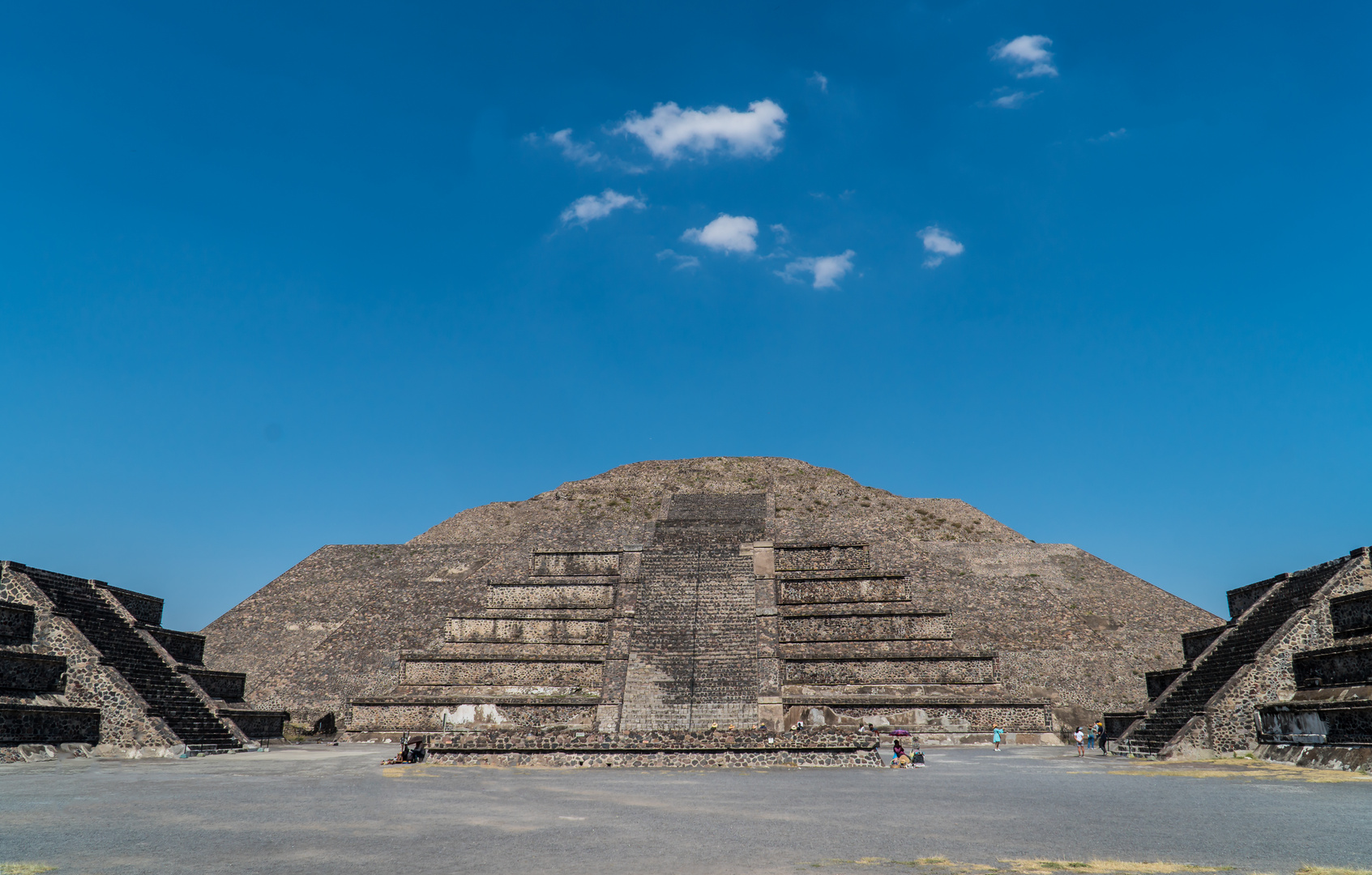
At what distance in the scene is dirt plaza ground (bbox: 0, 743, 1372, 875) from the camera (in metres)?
6.62

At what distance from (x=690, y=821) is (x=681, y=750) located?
734cm

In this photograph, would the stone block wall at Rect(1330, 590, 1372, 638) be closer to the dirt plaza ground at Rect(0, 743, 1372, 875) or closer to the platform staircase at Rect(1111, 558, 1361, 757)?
the platform staircase at Rect(1111, 558, 1361, 757)

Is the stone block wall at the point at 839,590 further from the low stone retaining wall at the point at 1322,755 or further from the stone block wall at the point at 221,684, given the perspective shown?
the stone block wall at the point at 221,684

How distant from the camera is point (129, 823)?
8609 millimetres

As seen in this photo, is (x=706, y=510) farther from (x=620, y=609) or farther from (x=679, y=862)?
(x=679, y=862)

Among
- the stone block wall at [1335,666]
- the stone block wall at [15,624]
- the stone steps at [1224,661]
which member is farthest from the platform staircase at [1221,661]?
the stone block wall at [15,624]

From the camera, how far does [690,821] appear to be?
28.7ft

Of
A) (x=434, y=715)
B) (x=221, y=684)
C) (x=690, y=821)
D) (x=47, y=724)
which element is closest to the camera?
(x=690, y=821)

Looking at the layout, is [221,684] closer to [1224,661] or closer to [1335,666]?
[1224,661]

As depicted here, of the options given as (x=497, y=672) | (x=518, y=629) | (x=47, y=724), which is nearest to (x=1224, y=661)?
(x=497, y=672)

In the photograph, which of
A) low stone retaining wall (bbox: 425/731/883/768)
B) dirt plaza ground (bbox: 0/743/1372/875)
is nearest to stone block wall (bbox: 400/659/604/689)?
low stone retaining wall (bbox: 425/731/883/768)

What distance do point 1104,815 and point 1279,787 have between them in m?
4.30

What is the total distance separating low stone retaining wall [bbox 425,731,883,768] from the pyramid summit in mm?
4152

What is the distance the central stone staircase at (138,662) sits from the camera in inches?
741
